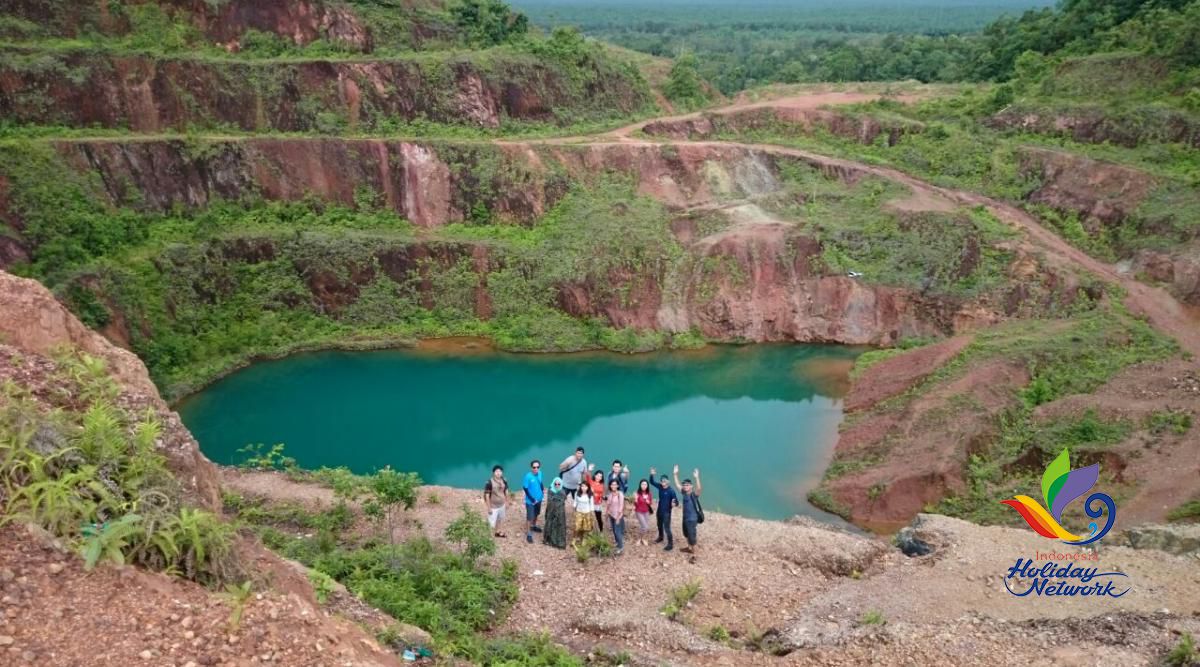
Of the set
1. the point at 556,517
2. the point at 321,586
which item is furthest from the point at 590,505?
the point at 321,586

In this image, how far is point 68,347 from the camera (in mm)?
8391

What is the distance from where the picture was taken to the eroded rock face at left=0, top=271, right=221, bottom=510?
710 cm

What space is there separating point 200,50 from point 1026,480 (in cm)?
2790

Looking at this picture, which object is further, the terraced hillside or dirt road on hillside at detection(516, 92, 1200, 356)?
dirt road on hillside at detection(516, 92, 1200, 356)

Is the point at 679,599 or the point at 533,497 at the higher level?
the point at 533,497

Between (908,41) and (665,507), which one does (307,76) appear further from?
(908,41)

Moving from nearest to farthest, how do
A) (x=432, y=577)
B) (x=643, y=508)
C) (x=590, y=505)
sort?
(x=432, y=577)
(x=590, y=505)
(x=643, y=508)

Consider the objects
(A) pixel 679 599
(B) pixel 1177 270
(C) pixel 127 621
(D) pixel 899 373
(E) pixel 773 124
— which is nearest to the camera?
(C) pixel 127 621

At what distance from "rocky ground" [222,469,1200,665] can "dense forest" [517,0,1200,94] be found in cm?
2639

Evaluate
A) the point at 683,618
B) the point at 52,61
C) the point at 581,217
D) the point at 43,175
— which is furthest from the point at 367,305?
the point at 683,618

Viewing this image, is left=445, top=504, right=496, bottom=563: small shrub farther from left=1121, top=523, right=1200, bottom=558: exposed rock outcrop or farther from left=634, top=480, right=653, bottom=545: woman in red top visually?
left=1121, top=523, right=1200, bottom=558: exposed rock outcrop

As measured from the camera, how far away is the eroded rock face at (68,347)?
280 inches

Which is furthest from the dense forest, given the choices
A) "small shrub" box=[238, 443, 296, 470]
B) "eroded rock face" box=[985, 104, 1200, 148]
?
"small shrub" box=[238, 443, 296, 470]

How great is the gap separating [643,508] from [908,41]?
187 feet
